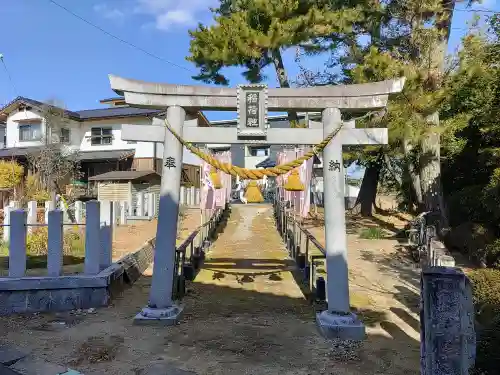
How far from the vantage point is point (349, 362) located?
4508 mm

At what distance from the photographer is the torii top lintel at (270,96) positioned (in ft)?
19.2

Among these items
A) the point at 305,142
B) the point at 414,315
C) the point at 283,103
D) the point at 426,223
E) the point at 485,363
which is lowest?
the point at 414,315

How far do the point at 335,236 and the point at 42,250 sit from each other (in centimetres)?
801

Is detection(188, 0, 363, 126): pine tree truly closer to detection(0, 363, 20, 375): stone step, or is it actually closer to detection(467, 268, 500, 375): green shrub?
detection(467, 268, 500, 375): green shrub

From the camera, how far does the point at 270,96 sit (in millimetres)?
5926

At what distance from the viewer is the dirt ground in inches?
174

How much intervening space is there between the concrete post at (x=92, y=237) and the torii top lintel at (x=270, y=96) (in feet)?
6.42

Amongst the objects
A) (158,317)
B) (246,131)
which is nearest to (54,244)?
(158,317)

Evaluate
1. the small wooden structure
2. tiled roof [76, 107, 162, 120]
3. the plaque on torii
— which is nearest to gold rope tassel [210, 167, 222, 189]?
the plaque on torii

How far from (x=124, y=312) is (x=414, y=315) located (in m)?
4.63

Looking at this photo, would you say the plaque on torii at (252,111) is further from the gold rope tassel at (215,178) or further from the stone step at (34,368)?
the gold rope tassel at (215,178)

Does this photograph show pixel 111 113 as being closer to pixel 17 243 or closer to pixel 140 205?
pixel 140 205

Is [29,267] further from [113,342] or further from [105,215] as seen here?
[113,342]

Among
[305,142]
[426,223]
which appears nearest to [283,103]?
[305,142]
